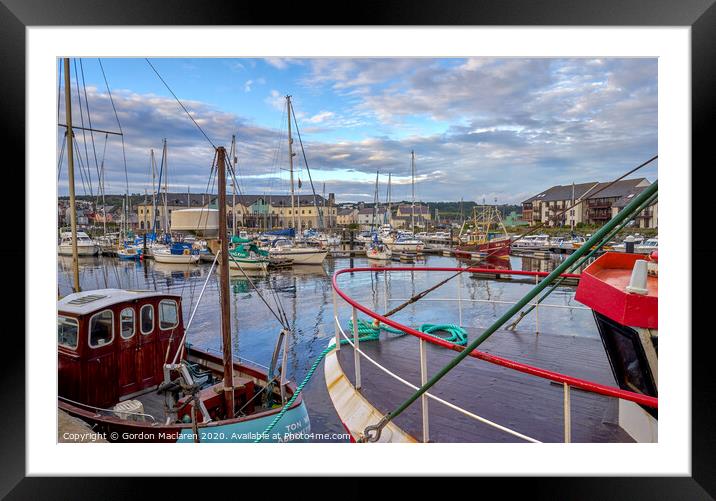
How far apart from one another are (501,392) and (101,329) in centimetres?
356

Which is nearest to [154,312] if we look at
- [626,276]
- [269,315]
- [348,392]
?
[348,392]

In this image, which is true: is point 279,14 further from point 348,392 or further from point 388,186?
point 388,186

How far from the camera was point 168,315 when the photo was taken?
448 cm

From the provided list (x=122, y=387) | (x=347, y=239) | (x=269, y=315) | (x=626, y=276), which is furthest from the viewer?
(x=347, y=239)

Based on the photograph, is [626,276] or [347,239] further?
[347,239]

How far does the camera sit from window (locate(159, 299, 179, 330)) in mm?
4418

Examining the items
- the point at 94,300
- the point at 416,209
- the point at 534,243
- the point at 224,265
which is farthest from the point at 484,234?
the point at 94,300

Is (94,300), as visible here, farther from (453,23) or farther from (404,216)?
(404,216)

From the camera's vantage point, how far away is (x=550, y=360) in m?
3.24

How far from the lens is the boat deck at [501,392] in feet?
7.48

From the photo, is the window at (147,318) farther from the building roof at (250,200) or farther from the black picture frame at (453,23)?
the building roof at (250,200)

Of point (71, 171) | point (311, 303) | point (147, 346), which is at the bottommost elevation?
point (311, 303)

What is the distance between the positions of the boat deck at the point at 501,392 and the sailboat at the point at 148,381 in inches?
43.2
